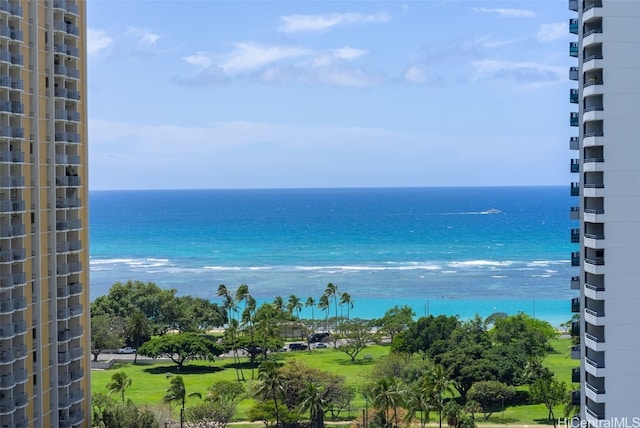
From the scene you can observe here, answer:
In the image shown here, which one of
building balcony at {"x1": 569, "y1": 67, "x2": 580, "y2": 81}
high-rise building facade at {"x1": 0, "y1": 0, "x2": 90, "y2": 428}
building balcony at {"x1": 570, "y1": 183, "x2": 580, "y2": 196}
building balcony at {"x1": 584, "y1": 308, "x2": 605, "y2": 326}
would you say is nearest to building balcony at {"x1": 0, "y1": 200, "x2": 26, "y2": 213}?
high-rise building facade at {"x1": 0, "y1": 0, "x2": 90, "y2": 428}

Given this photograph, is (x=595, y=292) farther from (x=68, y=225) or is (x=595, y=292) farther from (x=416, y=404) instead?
(x=68, y=225)

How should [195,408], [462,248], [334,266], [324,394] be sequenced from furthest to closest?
[462,248], [334,266], [324,394], [195,408]

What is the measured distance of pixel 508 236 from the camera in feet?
640

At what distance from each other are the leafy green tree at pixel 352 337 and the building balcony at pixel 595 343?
44124mm

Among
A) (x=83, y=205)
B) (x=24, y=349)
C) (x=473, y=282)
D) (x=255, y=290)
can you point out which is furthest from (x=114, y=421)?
(x=473, y=282)

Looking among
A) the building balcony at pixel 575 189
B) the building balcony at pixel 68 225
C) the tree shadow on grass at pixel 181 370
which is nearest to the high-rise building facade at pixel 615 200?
the building balcony at pixel 575 189

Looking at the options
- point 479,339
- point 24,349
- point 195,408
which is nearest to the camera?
point 24,349

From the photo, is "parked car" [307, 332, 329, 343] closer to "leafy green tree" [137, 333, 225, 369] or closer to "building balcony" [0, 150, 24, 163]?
"leafy green tree" [137, 333, 225, 369]

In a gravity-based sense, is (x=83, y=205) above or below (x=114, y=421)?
above

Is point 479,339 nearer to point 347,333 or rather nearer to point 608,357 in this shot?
point 347,333

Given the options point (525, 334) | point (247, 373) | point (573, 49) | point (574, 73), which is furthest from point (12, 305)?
point (525, 334)

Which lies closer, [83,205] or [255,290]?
[83,205]

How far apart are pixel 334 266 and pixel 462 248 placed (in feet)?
124

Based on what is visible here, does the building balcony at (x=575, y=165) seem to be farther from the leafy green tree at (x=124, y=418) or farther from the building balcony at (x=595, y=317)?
the leafy green tree at (x=124, y=418)
